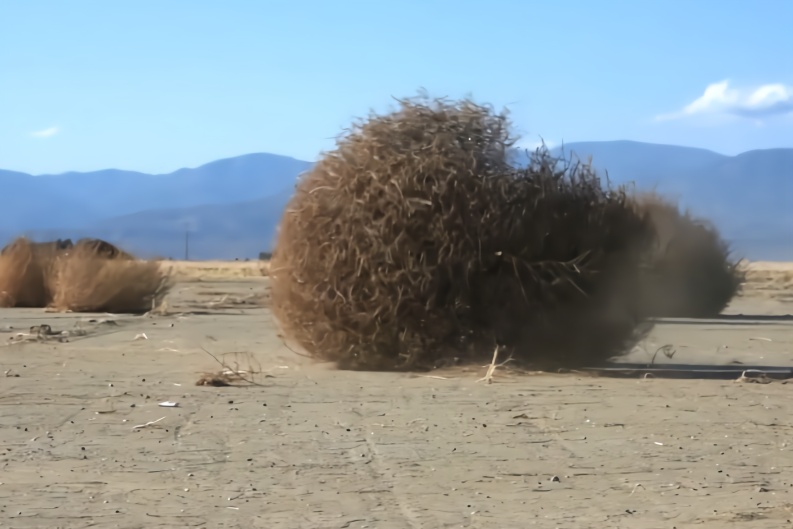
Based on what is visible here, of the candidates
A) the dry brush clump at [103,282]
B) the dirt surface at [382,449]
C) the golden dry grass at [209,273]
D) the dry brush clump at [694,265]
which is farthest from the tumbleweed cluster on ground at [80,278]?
the dirt surface at [382,449]

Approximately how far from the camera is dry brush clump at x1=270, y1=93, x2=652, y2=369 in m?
13.6

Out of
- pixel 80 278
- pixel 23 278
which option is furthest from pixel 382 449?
pixel 23 278

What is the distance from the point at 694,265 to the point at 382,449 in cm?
2055

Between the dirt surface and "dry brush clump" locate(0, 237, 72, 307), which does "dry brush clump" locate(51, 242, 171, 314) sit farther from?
the dirt surface

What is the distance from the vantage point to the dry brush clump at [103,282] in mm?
28172

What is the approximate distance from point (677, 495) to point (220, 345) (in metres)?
12.1

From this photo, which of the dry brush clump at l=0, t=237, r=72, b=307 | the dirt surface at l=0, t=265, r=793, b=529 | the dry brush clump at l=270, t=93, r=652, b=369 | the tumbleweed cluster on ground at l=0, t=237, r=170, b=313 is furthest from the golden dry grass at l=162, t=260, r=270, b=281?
the dirt surface at l=0, t=265, r=793, b=529

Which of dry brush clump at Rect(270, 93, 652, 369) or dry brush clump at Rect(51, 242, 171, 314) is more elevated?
dry brush clump at Rect(270, 93, 652, 369)

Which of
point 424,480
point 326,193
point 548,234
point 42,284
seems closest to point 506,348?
point 548,234

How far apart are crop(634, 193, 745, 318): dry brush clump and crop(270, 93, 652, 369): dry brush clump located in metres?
12.2

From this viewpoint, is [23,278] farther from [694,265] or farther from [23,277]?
[694,265]

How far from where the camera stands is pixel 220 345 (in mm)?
19172

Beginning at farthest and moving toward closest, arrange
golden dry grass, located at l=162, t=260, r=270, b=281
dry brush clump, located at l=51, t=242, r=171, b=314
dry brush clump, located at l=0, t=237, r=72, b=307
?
golden dry grass, located at l=162, t=260, r=270, b=281 → dry brush clump, located at l=0, t=237, r=72, b=307 → dry brush clump, located at l=51, t=242, r=171, b=314

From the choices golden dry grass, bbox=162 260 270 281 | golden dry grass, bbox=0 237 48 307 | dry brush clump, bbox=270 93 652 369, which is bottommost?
golden dry grass, bbox=162 260 270 281
